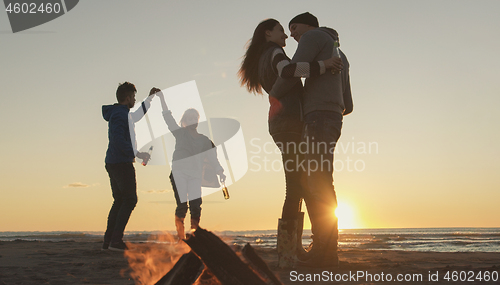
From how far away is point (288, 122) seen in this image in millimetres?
3543

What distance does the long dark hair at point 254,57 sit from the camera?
398 cm

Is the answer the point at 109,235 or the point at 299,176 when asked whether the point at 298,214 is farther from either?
the point at 109,235

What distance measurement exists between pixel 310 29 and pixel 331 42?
367mm

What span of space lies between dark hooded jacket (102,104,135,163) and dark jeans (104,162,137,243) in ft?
0.33

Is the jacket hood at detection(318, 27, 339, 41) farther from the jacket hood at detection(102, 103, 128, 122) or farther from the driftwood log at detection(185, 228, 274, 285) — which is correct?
the jacket hood at detection(102, 103, 128, 122)

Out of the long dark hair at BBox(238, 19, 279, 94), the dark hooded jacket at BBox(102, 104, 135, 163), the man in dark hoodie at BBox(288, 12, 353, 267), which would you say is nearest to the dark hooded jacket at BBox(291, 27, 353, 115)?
the man in dark hoodie at BBox(288, 12, 353, 267)

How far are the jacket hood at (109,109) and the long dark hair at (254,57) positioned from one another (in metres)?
2.39

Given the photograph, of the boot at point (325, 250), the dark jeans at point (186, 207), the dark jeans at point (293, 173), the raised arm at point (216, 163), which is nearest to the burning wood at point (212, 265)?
the boot at point (325, 250)

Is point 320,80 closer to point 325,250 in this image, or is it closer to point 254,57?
point 254,57

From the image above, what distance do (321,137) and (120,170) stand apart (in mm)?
3196

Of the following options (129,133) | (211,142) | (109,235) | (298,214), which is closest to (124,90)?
(129,133)

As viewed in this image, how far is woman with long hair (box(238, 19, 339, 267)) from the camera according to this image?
3369mm

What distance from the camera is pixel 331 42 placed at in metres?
3.62

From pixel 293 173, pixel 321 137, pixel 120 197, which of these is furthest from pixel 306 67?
pixel 120 197
